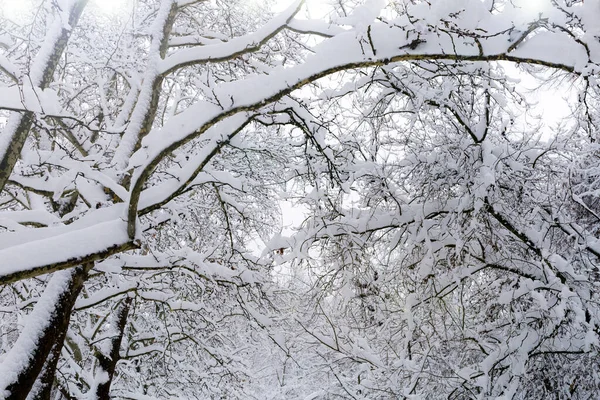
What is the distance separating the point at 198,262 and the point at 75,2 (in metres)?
2.63

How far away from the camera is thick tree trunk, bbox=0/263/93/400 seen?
3080 millimetres

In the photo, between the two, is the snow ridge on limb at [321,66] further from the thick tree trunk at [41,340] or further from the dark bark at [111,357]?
the dark bark at [111,357]

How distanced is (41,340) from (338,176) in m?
2.75

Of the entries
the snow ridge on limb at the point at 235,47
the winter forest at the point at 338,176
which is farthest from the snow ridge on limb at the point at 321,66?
the snow ridge on limb at the point at 235,47

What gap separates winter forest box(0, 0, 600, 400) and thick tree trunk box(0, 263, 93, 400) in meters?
0.02

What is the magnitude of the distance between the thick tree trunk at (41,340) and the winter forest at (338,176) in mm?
16

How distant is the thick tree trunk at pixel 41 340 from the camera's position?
3080mm

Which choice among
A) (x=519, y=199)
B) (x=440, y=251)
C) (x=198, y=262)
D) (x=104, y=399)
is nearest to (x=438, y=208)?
(x=440, y=251)

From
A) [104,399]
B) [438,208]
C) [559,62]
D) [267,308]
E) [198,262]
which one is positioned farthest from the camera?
[267,308]

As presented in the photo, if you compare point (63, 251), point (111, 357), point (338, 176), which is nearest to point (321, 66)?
point (338, 176)

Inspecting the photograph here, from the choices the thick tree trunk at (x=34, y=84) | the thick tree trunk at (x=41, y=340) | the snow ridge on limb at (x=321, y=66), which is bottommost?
the thick tree trunk at (x=41, y=340)

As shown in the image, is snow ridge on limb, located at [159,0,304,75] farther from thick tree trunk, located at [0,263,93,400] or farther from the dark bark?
the dark bark

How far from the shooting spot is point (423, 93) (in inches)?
145

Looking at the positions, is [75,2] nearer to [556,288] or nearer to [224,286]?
[224,286]
